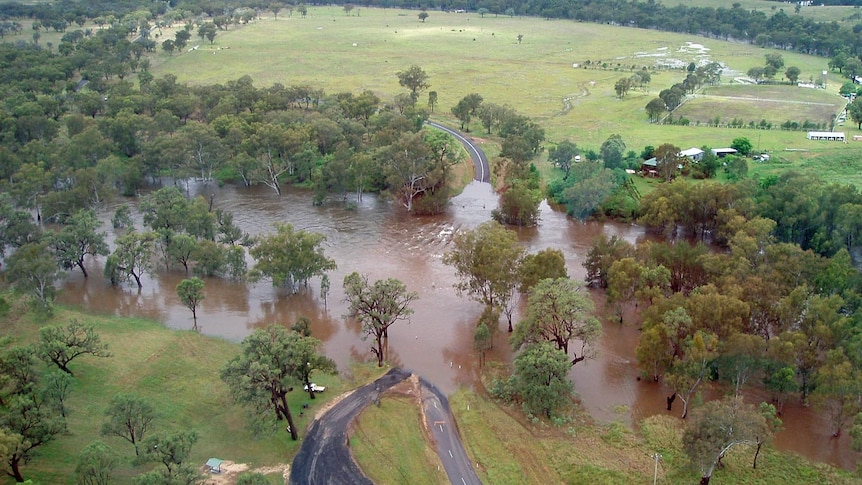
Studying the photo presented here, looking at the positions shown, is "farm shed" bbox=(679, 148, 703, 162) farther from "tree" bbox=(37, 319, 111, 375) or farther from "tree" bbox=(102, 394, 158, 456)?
"tree" bbox=(102, 394, 158, 456)

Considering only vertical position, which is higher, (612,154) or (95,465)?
(612,154)

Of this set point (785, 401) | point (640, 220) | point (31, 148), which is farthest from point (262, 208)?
point (785, 401)

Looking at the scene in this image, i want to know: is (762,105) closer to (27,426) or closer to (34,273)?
(34,273)

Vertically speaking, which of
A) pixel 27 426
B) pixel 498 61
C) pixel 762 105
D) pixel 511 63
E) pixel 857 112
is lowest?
pixel 27 426

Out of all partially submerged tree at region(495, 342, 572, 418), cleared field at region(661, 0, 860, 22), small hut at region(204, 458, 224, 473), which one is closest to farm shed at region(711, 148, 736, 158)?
partially submerged tree at region(495, 342, 572, 418)

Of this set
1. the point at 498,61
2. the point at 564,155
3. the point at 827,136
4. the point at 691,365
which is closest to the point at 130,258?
the point at 691,365

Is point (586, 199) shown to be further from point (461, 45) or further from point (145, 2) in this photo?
point (145, 2)

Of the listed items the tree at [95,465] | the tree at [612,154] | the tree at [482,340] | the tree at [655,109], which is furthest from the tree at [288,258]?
the tree at [655,109]
